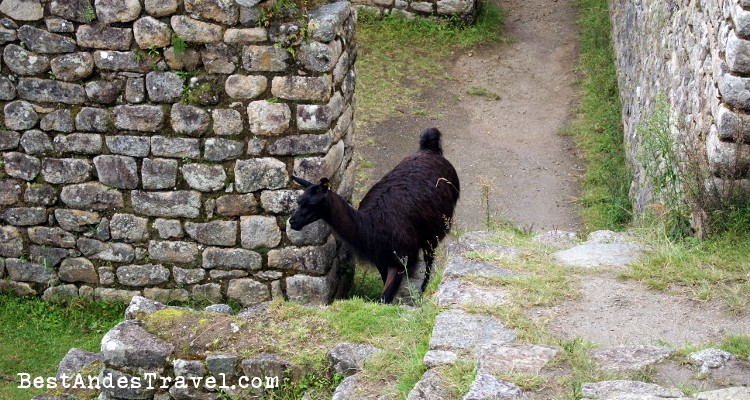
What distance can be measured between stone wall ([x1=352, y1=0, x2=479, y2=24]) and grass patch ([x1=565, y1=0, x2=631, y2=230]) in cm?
160

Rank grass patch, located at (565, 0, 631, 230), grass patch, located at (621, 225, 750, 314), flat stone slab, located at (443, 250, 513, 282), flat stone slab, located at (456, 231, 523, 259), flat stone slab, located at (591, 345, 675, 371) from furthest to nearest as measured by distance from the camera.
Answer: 1. grass patch, located at (565, 0, 631, 230)
2. flat stone slab, located at (456, 231, 523, 259)
3. flat stone slab, located at (443, 250, 513, 282)
4. grass patch, located at (621, 225, 750, 314)
5. flat stone slab, located at (591, 345, 675, 371)

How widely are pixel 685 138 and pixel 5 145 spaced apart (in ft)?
15.9

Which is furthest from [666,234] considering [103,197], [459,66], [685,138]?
[459,66]

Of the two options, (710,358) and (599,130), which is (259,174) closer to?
(710,358)

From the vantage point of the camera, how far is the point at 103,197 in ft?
23.5

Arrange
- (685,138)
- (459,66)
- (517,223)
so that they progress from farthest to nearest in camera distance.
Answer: (459,66)
(517,223)
(685,138)

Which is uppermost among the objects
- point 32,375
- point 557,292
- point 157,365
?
point 557,292

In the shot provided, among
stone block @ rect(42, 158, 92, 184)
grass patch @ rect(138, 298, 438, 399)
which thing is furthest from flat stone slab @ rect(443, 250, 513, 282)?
stone block @ rect(42, 158, 92, 184)

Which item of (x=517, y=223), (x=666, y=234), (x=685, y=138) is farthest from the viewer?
(x=517, y=223)

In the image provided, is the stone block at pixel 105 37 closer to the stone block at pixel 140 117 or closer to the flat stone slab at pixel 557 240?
the stone block at pixel 140 117

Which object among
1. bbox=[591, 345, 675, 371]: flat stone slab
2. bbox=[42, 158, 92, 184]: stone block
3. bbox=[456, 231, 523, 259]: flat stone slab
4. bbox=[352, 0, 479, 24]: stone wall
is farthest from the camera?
bbox=[352, 0, 479, 24]: stone wall

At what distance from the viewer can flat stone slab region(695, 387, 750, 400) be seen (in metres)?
4.07

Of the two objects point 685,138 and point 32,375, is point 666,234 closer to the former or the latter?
point 685,138

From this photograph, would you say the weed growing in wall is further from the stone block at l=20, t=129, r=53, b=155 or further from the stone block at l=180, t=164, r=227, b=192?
the stone block at l=20, t=129, r=53, b=155
